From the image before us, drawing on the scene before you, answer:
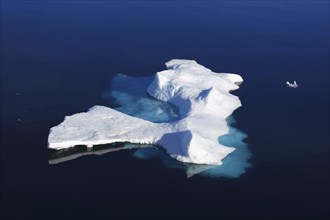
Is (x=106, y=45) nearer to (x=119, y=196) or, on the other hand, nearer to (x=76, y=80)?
(x=76, y=80)

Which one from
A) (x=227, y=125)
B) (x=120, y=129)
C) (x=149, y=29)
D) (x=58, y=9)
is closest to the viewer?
(x=120, y=129)

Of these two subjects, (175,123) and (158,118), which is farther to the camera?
(158,118)

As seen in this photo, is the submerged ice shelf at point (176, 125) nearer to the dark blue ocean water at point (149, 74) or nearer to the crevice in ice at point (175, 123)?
the crevice in ice at point (175, 123)

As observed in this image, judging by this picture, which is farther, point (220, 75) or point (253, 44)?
point (253, 44)

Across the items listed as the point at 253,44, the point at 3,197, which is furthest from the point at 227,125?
the point at 253,44

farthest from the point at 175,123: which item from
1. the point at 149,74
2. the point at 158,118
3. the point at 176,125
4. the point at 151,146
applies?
the point at 149,74

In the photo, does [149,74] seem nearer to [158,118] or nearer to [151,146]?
[158,118]
